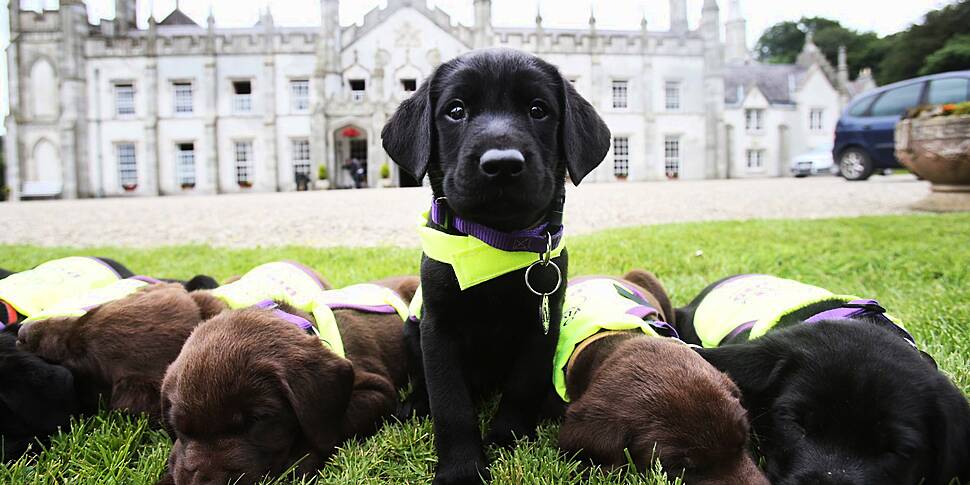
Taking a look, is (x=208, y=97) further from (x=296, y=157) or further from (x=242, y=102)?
(x=296, y=157)

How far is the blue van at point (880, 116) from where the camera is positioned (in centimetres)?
1428

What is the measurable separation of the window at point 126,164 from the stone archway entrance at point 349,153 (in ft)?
41.6

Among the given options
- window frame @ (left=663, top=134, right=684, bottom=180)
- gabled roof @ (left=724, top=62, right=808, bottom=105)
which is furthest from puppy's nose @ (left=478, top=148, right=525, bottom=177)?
gabled roof @ (left=724, top=62, right=808, bottom=105)

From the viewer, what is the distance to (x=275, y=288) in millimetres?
3666

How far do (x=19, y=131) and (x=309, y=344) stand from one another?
151 ft

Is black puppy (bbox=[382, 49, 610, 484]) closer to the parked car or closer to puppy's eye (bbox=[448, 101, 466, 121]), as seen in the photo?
puppy's eye (bbox=[448, 101, 466, 121])

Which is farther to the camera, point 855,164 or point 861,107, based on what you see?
point 855,164

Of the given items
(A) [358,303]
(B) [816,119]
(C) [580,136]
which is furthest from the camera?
(B) [816,119]

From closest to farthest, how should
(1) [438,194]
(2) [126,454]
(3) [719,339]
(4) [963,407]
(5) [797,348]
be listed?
(4) [963,407] → (5) [797,348] → (2) [126,454] → (1) [438,194] → (3) [719,339]

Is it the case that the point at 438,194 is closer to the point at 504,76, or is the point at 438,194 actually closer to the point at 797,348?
the point at 504,76

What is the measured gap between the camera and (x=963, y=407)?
204 centimetres

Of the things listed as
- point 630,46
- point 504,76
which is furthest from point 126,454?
point 630,46

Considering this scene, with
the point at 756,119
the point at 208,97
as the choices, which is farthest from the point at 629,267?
the point at 756,119

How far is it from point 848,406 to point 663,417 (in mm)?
607
